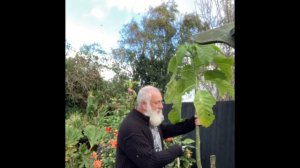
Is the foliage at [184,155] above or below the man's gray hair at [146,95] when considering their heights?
below

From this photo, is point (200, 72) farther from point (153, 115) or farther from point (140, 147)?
point (140, 147)

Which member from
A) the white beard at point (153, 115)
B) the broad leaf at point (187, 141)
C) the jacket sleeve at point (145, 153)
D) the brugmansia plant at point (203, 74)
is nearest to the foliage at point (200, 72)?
the brugmansia plant at point (203, 74)

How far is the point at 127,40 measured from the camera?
45.1 feet

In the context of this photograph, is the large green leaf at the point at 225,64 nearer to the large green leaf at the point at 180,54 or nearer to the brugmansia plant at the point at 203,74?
the brugmansia plant at the point at 203,74

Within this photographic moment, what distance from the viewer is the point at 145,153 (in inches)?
92.1

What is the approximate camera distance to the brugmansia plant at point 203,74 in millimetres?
2160

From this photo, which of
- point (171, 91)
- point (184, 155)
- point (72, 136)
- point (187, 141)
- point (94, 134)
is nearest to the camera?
point (171, 91)

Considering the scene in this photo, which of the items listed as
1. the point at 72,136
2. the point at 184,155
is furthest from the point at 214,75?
the point at 72,136

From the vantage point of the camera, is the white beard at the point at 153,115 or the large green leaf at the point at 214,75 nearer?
the large green leaf at the point at 214,75

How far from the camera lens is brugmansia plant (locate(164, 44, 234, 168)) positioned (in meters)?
2.16

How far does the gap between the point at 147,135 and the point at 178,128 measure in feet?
0.93
